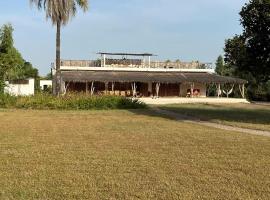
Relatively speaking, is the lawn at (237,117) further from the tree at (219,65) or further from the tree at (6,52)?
the tree at (219,65)

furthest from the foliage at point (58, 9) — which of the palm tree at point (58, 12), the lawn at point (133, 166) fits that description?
the lawn at point (133, 166)

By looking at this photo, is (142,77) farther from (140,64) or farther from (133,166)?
(133,166)

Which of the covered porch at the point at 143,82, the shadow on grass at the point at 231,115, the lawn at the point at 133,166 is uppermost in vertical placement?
the covered porch at the point at 143,82

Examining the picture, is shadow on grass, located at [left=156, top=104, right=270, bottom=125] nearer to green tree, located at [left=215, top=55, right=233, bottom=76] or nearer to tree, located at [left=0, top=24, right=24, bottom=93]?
tree, located at [left=0, top=24, right=24, bottom=93]

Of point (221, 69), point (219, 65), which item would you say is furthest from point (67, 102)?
point (219, 65)

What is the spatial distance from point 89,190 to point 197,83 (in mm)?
44346

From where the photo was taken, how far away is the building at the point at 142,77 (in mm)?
48062

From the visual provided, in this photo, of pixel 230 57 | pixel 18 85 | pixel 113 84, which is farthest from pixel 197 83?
pixel 230 57

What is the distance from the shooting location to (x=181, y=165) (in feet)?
32.4

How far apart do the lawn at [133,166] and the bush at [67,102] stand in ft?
56.1

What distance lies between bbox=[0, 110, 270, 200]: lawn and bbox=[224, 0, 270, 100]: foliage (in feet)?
20.7

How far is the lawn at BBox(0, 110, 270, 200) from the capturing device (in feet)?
25.2

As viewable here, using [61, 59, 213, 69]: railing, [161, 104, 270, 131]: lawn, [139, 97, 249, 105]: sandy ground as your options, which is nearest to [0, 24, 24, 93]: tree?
[61, 59, 213, 69]: railing

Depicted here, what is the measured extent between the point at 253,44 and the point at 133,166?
12.9 meters
